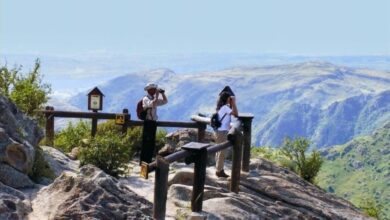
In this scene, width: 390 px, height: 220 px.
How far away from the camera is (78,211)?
11188 millimetres

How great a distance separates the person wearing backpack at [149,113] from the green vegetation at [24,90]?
10.6 feet

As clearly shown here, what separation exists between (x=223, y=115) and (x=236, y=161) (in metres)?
1.65

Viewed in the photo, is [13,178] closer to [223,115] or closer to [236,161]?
[236,161]

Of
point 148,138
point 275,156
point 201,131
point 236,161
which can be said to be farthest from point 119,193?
point 275,156

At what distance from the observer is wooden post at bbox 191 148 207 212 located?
13664 mm

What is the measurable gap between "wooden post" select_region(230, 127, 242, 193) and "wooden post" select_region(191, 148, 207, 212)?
2.62m

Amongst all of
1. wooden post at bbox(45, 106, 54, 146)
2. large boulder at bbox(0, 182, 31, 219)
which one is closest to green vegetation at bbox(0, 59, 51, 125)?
wooden post at bbox(45, 106, 54, 146)

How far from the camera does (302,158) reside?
2561 centimetres

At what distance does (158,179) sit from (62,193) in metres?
1.76

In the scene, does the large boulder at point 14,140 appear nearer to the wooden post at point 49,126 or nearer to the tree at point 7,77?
the tree at point 7,77

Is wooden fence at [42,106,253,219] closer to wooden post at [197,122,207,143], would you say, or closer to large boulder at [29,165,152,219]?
wooden post at [197,122,207,143]

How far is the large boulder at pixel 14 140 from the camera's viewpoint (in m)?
13.6

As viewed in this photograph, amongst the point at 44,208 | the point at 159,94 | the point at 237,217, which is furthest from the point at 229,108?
the point at 44,208

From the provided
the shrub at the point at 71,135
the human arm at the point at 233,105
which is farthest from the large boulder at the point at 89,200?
the shrub at the point at 71,135
